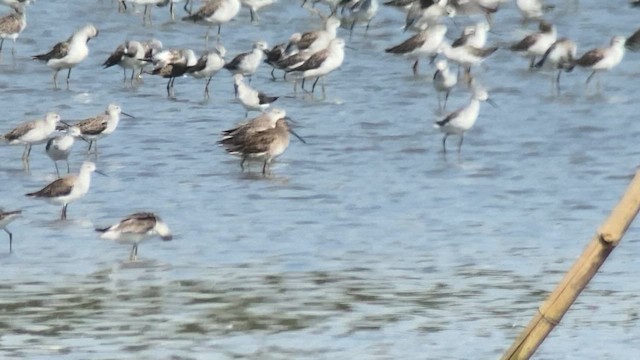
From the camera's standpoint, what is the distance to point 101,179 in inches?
477

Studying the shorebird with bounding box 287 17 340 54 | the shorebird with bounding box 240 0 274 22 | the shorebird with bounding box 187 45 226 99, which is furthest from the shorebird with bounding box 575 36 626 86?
the shorebird with bounding box 240 0 274 22

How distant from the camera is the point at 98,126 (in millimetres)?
13719

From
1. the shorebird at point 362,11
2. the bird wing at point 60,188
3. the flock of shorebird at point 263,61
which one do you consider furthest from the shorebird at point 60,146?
→ the shorebird at point 362,11

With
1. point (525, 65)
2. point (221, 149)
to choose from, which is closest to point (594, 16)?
point (525, 65)

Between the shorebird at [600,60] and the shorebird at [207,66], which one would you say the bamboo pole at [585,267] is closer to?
the shorebird at [207,66]

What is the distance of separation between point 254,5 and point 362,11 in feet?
5.50

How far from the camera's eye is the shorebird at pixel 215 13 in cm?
2136

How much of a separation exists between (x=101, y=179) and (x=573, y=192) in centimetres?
359

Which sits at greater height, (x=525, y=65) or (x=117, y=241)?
(x=117, y=241)

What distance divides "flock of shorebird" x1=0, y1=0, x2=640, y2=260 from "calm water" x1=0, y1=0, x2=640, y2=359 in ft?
0.65

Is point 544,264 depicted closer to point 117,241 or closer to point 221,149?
point 117,241

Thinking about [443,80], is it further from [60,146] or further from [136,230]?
[136,230]

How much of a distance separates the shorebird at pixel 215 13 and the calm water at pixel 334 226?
9.22 feet

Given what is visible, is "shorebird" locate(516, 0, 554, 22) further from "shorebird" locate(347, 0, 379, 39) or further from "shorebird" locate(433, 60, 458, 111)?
"shorebird" locate(433, 60, 458, 111)
